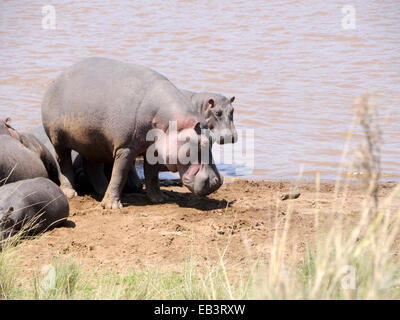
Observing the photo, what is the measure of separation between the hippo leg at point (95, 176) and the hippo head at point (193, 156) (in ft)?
4.16

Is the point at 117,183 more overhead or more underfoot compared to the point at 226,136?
more underfoot

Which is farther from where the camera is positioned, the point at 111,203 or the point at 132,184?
the point at 132,184

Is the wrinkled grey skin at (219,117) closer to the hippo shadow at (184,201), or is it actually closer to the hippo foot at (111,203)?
the hippo shadow at (184,201)

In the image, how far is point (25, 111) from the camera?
1270cm

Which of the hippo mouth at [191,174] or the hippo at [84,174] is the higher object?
the hippo mouth at [191,174]

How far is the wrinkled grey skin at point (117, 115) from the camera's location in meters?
7.25

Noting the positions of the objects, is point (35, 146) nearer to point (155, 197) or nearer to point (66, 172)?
point (66, 172)

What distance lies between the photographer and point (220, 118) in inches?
332

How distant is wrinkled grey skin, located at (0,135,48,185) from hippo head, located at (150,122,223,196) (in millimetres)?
1413

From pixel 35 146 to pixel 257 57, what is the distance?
32.3ft

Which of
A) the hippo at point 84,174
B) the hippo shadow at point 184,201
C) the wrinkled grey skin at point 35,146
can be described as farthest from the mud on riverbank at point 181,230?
the wrinkled grey skin at point 35,146

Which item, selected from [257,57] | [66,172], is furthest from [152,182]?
[257,57]

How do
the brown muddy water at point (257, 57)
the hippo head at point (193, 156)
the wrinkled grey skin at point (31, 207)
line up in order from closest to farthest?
1. the wrinkled grey skin at point (31, 207)
2. the hippo head at point (193, 156)
3. the brown muddy water at point (257, 57)

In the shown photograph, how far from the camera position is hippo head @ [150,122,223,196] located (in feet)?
23.6
